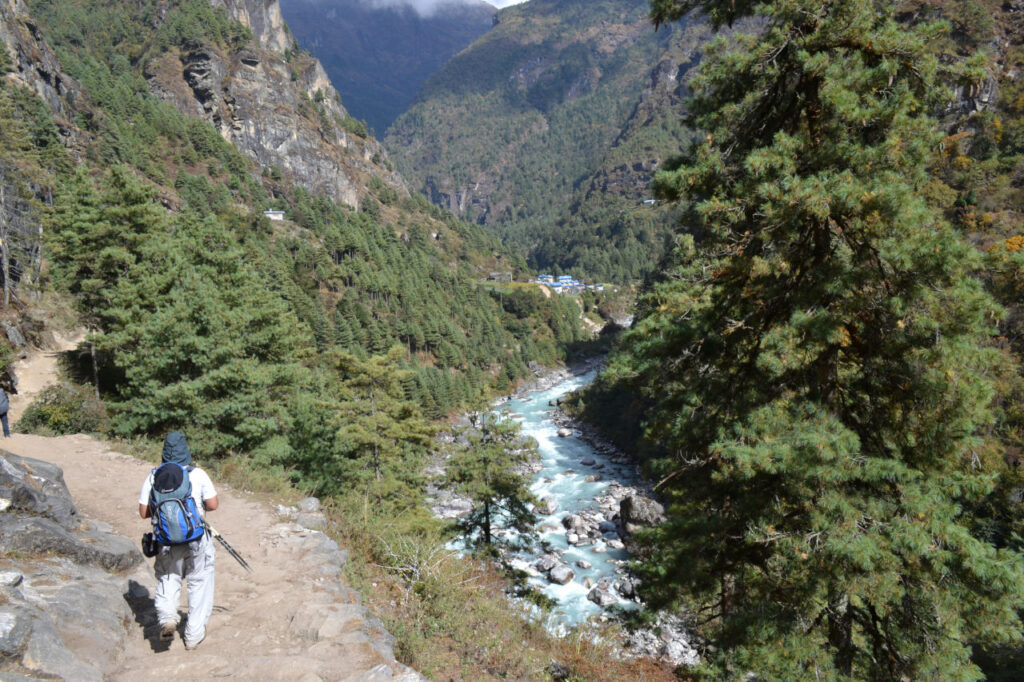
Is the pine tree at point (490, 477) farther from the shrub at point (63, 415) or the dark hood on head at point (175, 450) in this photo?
the dark hood on head at point (175, 450)

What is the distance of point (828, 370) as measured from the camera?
541 centimetres

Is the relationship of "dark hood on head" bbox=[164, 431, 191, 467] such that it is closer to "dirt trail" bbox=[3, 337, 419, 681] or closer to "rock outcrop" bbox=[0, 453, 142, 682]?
"rock outcrop" bbox=[0, 453, 142, 682]

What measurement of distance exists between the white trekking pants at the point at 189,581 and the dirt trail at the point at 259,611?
29 centimetres

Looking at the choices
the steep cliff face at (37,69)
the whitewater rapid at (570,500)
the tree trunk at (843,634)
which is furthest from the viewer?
the steep cliff face at (37,69)

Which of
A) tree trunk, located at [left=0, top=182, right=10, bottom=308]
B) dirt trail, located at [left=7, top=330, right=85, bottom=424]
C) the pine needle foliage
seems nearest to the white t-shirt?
the pine needle foliage

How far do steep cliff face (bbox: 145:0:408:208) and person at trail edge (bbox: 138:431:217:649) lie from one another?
10173cm

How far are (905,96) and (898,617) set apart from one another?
519cm

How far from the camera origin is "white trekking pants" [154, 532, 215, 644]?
15.4 ft

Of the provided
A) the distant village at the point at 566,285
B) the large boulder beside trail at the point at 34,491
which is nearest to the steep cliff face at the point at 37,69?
the large boulder beside trail at the point at 34,491

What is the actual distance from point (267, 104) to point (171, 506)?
116 meters

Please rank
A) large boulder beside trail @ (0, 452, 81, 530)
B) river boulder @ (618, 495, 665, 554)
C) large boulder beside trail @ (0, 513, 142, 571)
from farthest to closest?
1. river boulder @ (618, 495, 665, 554)
2. large boulder beside trail @ (0, 452, 81, 530)
3. large boulder beside trail @ (0, 513, 142, 571)

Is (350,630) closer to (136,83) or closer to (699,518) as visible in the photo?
(699,518)

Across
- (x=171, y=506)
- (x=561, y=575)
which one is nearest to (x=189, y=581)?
(x=171, y=506)

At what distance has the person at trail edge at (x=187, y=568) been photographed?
469 centimetres
